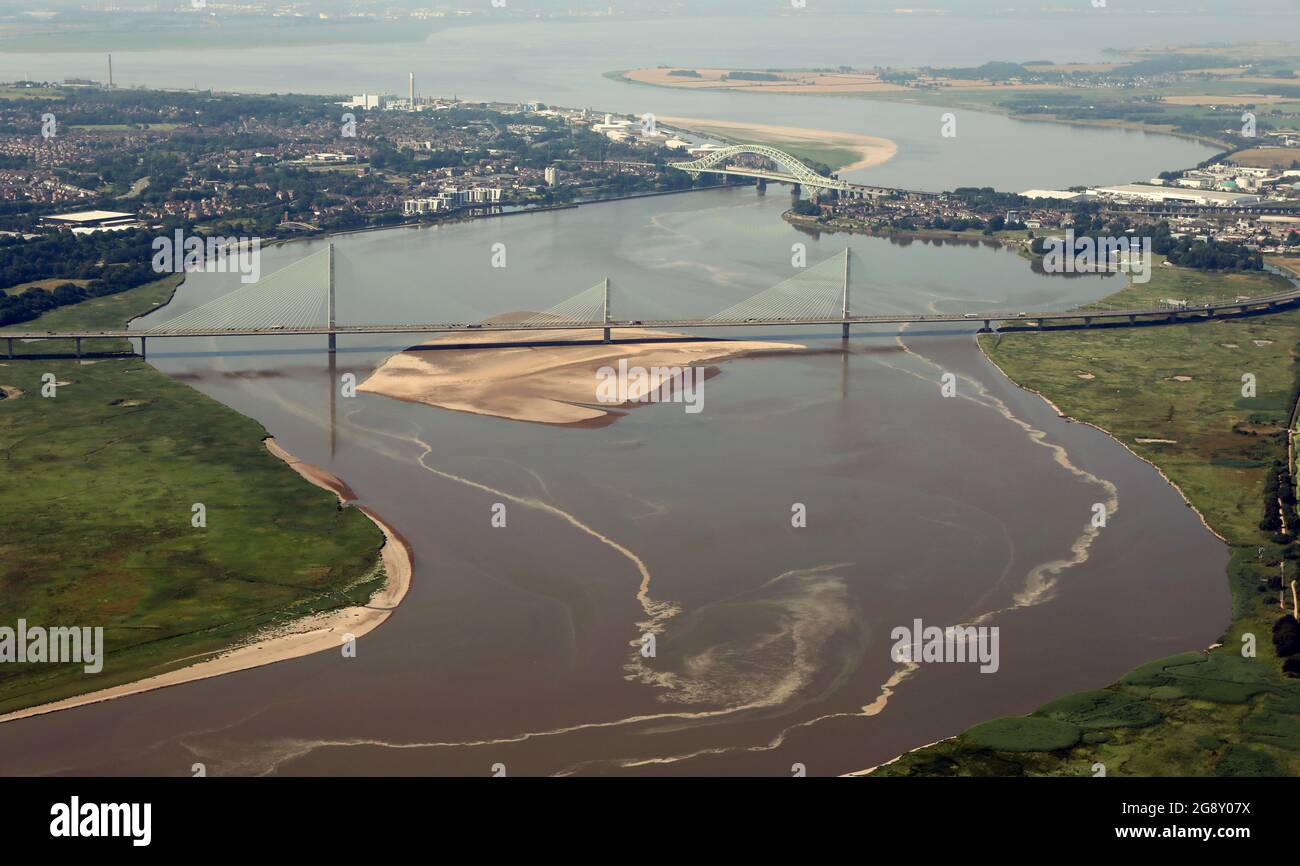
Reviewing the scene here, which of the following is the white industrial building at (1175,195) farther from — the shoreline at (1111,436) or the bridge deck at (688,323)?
the shoreline at (1111,436)

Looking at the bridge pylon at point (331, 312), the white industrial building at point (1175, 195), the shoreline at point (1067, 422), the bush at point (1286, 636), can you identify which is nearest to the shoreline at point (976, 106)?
the white industrial building at point (1175, 195)

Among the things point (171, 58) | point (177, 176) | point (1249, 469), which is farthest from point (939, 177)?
point (171, 58)

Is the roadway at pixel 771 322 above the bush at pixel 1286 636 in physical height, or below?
above

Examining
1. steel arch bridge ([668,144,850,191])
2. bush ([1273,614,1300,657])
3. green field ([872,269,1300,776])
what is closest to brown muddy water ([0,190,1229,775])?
green field ([872,269,1300,776])

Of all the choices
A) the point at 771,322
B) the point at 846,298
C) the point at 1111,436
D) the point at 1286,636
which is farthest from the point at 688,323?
the point at 1286,636

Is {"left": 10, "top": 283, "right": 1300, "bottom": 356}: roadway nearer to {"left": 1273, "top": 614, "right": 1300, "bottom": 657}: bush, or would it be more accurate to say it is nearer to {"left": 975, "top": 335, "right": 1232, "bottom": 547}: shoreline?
{"left": 975, "top": 335, "right": 1232, "bottom": 547}: shoreline

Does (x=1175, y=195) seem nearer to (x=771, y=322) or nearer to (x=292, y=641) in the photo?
(x=771, y=322)

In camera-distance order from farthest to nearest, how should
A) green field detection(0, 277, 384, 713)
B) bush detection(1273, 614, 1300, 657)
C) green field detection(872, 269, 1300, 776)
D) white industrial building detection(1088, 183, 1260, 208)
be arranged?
white industrial building detection(1088, 183, 1260, 208)
green field detection(0, 277, 384, 713)
bush detection(1273, 614, 1300, 657)
green field detection(872, 269, 1300, 776)
